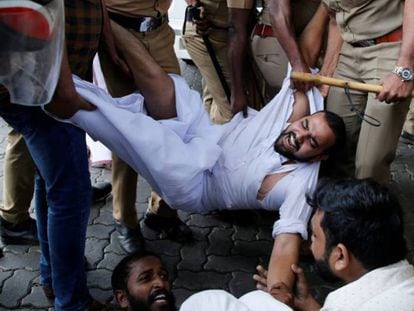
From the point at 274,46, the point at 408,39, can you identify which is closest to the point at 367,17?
the point at 408,39

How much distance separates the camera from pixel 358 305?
1696 millimetres

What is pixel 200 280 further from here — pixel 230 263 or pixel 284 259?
pixel 284 259

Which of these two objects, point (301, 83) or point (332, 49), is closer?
point (301, 83)

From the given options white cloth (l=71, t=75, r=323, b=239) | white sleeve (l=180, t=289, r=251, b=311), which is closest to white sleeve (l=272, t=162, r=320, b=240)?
white cloth (l=71, t=75, r=323, b=239)

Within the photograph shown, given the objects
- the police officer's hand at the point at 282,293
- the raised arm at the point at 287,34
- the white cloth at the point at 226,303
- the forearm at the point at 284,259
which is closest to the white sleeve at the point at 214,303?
the white cloth at the point at 226,303

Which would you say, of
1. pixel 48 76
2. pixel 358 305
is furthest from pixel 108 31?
pixel 358 305

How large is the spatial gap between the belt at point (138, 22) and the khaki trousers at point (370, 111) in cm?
95

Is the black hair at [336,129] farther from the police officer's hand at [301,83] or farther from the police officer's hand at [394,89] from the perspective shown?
the police officer's hand at [394,89]

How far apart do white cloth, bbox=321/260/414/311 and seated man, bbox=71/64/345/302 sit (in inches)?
29.3

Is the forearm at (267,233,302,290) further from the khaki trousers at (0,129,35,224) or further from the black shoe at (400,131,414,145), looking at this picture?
the black shoe at (400,131,414,145)

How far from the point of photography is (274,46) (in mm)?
3389

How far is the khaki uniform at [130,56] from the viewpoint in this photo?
2.94 m

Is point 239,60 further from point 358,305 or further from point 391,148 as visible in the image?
point 358,305

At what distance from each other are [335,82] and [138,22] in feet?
3.19
